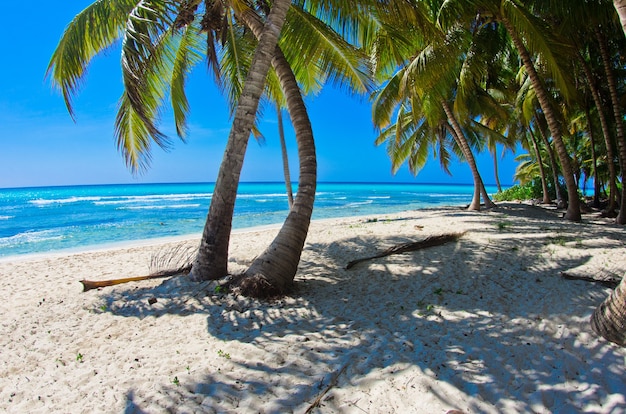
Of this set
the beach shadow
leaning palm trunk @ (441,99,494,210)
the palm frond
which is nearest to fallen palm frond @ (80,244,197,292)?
the beach shadow

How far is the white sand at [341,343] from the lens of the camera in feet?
8.91

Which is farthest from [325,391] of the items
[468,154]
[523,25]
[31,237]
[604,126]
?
[31,237]

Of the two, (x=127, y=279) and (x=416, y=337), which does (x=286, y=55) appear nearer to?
(x=127, y=279)

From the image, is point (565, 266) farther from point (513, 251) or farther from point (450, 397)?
point (450, 397)

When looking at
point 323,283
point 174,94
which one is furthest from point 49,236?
point 323,283

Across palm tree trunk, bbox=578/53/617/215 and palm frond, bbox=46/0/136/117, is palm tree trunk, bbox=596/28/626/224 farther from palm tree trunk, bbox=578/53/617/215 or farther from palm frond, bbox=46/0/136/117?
palm frond, bbox=46/0/136/117

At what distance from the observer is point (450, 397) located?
2.66 m

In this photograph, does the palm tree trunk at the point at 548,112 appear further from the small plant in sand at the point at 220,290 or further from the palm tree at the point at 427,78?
the small plant in sand at the point at 220,290

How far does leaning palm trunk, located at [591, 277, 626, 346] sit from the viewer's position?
3150 millimetres

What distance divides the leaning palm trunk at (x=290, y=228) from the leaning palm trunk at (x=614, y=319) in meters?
3.46

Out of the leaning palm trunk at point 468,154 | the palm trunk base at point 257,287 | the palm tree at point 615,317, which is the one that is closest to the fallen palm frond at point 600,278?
the palm tree at point 615,317

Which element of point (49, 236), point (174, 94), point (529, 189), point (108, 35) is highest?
point (108, 35)

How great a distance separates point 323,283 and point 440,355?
8.15ft

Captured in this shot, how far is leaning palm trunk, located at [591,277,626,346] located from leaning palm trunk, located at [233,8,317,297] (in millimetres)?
3462
